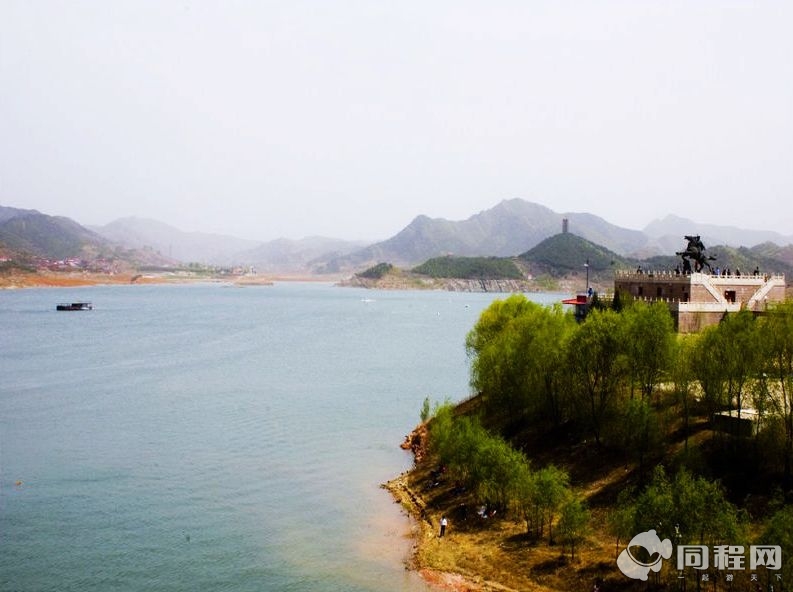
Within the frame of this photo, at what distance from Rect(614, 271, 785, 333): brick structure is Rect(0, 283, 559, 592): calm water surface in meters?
24.8

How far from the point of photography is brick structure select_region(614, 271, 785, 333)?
58750 mm

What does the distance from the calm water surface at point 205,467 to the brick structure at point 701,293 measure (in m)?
24.8

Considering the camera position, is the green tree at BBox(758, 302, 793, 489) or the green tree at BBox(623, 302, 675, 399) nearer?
the green tree at BBox(758, 302, 793, 489)

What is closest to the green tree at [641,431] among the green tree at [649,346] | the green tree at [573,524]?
the green tree at [649,346]

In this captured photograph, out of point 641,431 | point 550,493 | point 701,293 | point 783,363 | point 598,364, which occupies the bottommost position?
point 550,493

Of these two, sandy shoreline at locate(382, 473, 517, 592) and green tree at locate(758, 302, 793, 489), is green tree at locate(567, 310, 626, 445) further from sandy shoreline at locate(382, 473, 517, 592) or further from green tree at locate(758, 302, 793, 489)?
sandy shoreline at locate(382, 473, 517, 592)

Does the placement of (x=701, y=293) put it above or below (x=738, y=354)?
above

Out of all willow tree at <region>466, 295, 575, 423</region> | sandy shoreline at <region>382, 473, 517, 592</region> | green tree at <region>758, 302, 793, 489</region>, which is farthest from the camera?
willow tree at <region>466, 295, 575, 423</region>

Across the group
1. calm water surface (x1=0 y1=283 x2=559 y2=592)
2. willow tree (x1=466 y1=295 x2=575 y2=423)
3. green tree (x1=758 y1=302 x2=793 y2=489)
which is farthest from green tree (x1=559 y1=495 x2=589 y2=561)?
willow tree (x1=466 y1=295 x2=575 y2=423)

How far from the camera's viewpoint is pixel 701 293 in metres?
60.2

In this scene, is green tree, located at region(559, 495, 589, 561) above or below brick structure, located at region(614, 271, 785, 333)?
below

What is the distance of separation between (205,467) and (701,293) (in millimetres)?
42749

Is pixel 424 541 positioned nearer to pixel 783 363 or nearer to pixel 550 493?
pixel 550 493

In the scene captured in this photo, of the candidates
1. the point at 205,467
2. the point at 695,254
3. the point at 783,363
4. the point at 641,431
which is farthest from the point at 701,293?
the point at 205,467
